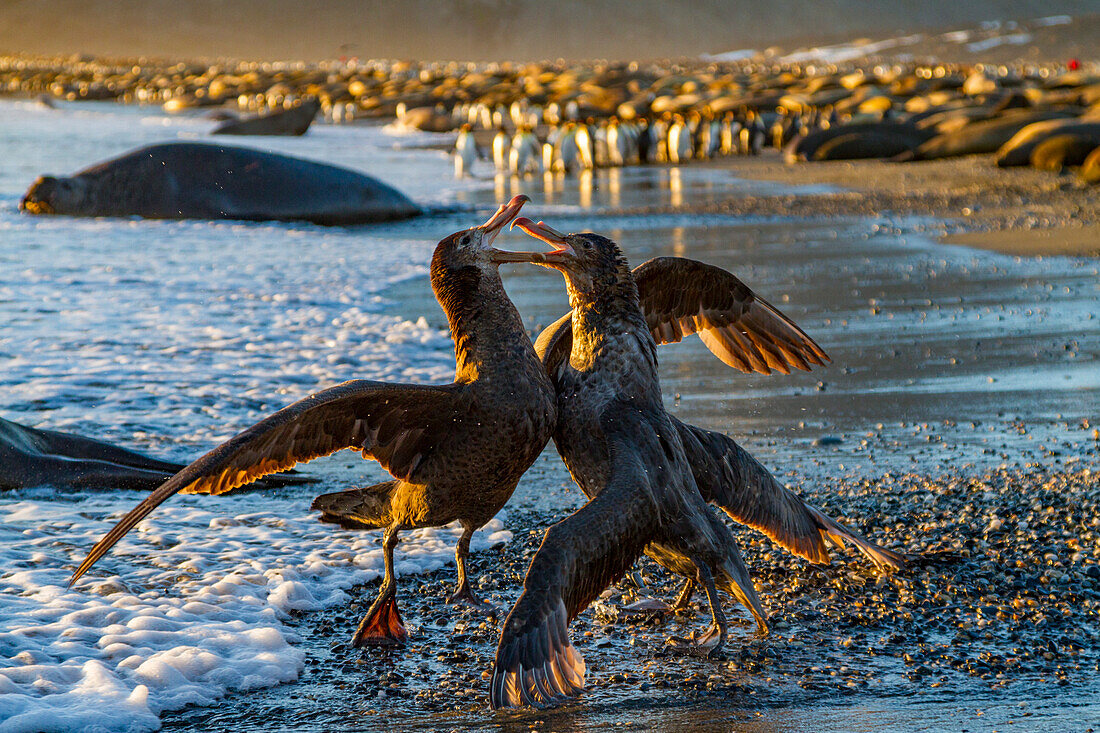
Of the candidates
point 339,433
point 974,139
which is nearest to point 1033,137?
point 974,139

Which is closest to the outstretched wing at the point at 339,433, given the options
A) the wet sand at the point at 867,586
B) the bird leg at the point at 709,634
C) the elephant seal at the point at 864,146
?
the wet sand at the point at 867,586

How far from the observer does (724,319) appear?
5.80 metres

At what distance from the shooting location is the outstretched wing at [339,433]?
4.08 metres

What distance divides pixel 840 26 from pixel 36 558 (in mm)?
185670

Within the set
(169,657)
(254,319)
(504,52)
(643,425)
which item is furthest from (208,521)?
(504,52)

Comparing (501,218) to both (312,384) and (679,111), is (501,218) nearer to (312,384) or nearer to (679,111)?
(312,384)

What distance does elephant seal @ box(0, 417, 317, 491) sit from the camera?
20.4 feet

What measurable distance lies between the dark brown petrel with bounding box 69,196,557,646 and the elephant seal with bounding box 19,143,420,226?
13.9m

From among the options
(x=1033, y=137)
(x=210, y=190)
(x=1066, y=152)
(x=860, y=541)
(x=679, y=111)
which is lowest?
(x=860, y=541)

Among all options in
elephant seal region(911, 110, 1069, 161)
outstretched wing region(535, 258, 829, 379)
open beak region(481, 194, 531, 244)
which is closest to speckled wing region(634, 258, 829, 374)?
outstretched wing region(535, 258, 829, 379)

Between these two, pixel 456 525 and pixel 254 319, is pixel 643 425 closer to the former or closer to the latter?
pixel 456 525

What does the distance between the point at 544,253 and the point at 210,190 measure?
14639 mm

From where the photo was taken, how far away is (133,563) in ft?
17.7

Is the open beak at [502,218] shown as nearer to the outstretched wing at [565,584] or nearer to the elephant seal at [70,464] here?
the outstretched wing at [565,584]
